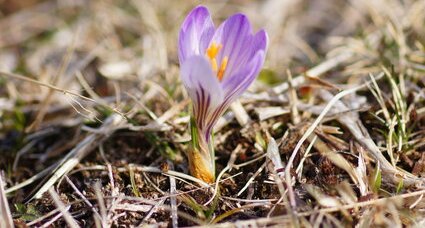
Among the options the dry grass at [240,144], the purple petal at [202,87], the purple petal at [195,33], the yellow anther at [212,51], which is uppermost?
the purple petal at [195,33]

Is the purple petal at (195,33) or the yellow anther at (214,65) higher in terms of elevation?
the purple petal at (195,33)

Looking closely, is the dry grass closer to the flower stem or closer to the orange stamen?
the flower stem

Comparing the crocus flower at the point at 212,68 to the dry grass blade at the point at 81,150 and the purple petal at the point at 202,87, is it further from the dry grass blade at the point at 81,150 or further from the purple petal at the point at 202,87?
the dry grass blade at the point at 81,150

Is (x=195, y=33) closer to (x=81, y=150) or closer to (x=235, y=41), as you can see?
(x=235, y=41)

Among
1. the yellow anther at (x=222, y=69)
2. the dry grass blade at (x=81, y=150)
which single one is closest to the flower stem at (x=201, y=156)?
the yellow anther at (x=222, y=69)

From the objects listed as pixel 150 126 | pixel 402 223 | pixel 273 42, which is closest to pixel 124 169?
pixel 150 126

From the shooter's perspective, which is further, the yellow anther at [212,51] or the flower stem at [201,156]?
the flower stem at [201,156]

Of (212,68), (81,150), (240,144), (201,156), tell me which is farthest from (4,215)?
(240,144)
